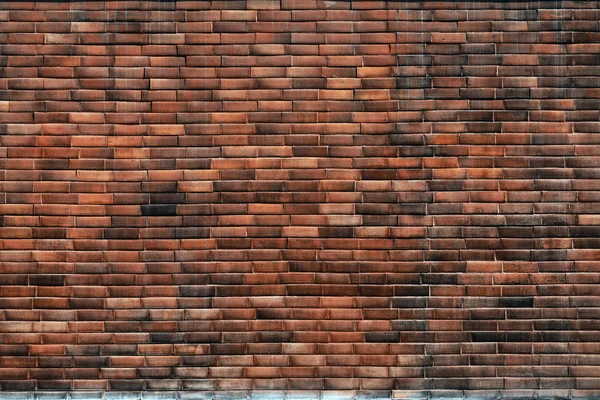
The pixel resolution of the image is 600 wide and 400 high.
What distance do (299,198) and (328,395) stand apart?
131cm

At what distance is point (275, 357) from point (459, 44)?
2.42 m

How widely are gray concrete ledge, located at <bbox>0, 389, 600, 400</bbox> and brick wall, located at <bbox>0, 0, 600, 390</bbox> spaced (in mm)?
51

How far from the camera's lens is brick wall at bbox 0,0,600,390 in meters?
4.25

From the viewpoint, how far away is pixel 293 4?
14.3ft

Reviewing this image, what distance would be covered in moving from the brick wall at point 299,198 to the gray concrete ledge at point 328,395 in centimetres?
5

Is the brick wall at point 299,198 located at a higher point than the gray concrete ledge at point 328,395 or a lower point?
higher

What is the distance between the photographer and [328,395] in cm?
425

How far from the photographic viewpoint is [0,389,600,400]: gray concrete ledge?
4.23 m

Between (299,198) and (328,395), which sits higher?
(299,198)

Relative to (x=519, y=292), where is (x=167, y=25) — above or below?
above

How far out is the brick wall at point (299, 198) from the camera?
425 centimetres

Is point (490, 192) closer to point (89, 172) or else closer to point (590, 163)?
point (590, 163)

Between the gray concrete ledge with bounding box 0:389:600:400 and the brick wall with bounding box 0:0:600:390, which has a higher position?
the brick wall with bounding box 0:0:600:390

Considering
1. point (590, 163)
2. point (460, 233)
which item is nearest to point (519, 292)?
point (460, 233)
